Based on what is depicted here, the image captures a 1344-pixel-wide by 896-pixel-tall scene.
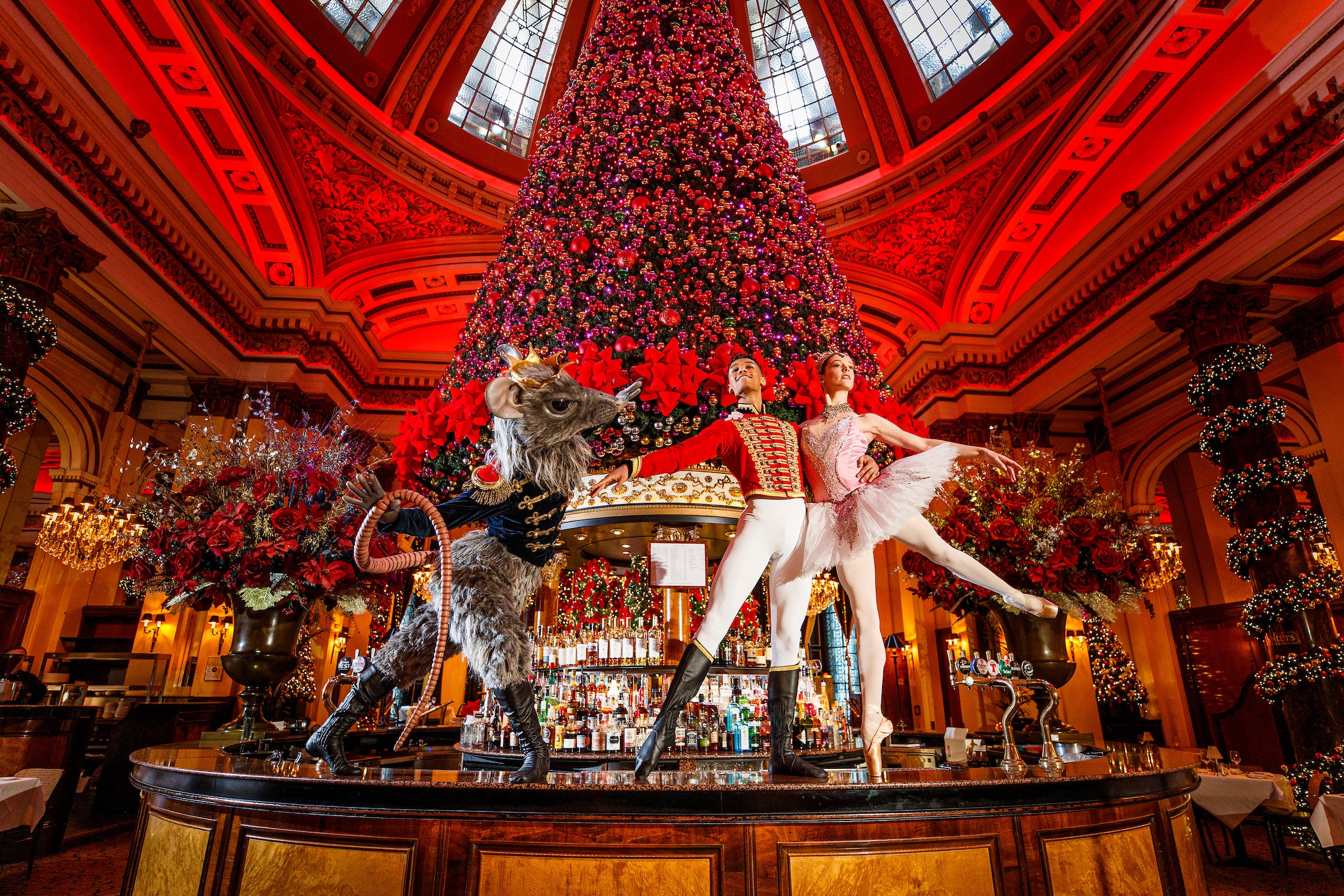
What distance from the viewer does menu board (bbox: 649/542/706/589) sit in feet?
13.4

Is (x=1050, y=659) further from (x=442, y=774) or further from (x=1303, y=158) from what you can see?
(x=1303, y=158)

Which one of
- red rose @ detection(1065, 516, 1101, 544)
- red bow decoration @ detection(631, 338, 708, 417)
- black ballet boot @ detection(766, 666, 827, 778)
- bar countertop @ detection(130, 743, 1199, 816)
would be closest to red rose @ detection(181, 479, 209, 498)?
bar countertop @ detection(130, 743, 1199, 816)

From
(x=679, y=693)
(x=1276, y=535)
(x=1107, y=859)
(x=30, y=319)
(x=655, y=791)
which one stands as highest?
(x=30, y=319)

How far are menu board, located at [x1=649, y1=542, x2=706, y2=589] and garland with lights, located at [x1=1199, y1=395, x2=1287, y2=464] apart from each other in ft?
18.2

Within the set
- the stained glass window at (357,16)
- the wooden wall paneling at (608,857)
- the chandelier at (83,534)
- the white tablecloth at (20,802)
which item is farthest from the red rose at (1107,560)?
the stained glass window at (357,16)

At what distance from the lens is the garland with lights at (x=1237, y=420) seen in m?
6.27

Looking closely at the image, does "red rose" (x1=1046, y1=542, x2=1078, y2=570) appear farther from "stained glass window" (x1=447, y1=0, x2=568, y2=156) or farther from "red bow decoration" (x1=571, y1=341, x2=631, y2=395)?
"stained glass window" (x1=447, y1=0, x2=568, y2=156)

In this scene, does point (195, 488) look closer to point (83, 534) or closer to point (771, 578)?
point (771, 578)

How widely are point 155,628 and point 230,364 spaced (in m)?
4.11

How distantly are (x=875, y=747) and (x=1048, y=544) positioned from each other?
2442mm

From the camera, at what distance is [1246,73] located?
770 cm

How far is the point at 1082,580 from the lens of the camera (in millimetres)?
4133

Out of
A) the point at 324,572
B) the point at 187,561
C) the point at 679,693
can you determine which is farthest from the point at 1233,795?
the point at 187,561

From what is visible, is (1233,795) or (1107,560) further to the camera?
(1233,795)
